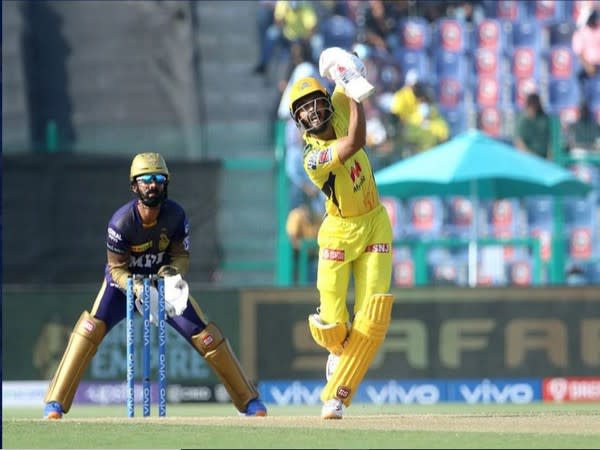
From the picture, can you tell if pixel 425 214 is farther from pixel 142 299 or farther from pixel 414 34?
pixel 142 299

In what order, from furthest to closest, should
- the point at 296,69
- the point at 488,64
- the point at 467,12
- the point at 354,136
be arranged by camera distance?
the point at 488,64, the point at 467,12, the point at 296,69, the point at 354,136

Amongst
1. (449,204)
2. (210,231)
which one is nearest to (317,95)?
(210,231)

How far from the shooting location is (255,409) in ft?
35.0

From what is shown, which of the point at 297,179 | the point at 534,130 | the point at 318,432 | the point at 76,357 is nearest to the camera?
the point at 318,432

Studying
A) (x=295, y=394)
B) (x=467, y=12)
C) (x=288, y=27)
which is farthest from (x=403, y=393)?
(x=467, y=12)

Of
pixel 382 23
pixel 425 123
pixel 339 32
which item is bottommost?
pixel 425 123

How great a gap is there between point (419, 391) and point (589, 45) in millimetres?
7509

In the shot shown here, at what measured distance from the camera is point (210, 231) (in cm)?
1716

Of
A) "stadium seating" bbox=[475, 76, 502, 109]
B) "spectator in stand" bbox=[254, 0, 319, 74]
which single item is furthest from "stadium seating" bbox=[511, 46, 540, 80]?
"spectator in stand" bbox=[254, 0, 319, 74]

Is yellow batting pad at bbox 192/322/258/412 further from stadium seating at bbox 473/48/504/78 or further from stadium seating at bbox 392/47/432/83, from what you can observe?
stadium seating at bbox 473/48/504/78

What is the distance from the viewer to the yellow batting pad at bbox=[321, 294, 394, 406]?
938 centimetres

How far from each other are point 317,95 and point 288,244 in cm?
774

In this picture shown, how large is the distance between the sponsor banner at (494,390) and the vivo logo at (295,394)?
1.39 m

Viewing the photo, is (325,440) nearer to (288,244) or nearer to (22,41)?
(288,244)
